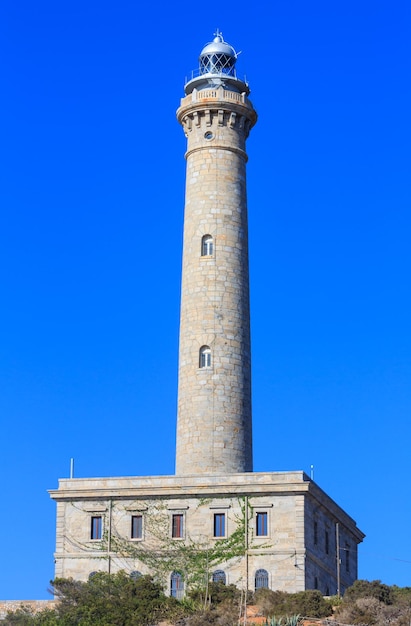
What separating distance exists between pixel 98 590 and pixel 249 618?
6.05 m

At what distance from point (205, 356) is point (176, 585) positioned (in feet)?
29.4

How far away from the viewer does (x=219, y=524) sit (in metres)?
62.5

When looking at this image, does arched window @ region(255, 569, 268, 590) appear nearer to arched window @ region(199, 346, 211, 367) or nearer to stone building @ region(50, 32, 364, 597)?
stone building @ region(50, 32, 364, 597)

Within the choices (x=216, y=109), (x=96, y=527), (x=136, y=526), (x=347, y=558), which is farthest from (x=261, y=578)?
(x=216, y=109)

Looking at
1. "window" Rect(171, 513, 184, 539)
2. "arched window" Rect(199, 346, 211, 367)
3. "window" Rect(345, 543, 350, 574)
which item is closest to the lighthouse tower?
"arched window" Rect(199, 346, 211, 367)

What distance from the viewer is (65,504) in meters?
64.0

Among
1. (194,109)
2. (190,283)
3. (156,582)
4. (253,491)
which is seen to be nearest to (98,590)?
(156,582)

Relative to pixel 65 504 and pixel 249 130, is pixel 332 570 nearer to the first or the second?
pixel 65 504

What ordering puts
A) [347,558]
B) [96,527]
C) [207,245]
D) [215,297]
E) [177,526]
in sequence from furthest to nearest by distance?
[347,558]
[207,245]
[215,297]
[96,527]
[177,526]

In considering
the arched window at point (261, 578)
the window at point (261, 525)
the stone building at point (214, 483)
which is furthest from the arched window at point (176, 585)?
the window at point (261, 525)

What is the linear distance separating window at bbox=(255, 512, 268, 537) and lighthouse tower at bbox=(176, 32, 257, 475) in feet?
9.46

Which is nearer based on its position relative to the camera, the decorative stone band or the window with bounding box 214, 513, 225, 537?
the window with bounding box 214, 513, 225, 537

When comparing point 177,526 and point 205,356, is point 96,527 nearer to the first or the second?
point 177,526

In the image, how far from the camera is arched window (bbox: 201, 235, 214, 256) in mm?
67000
